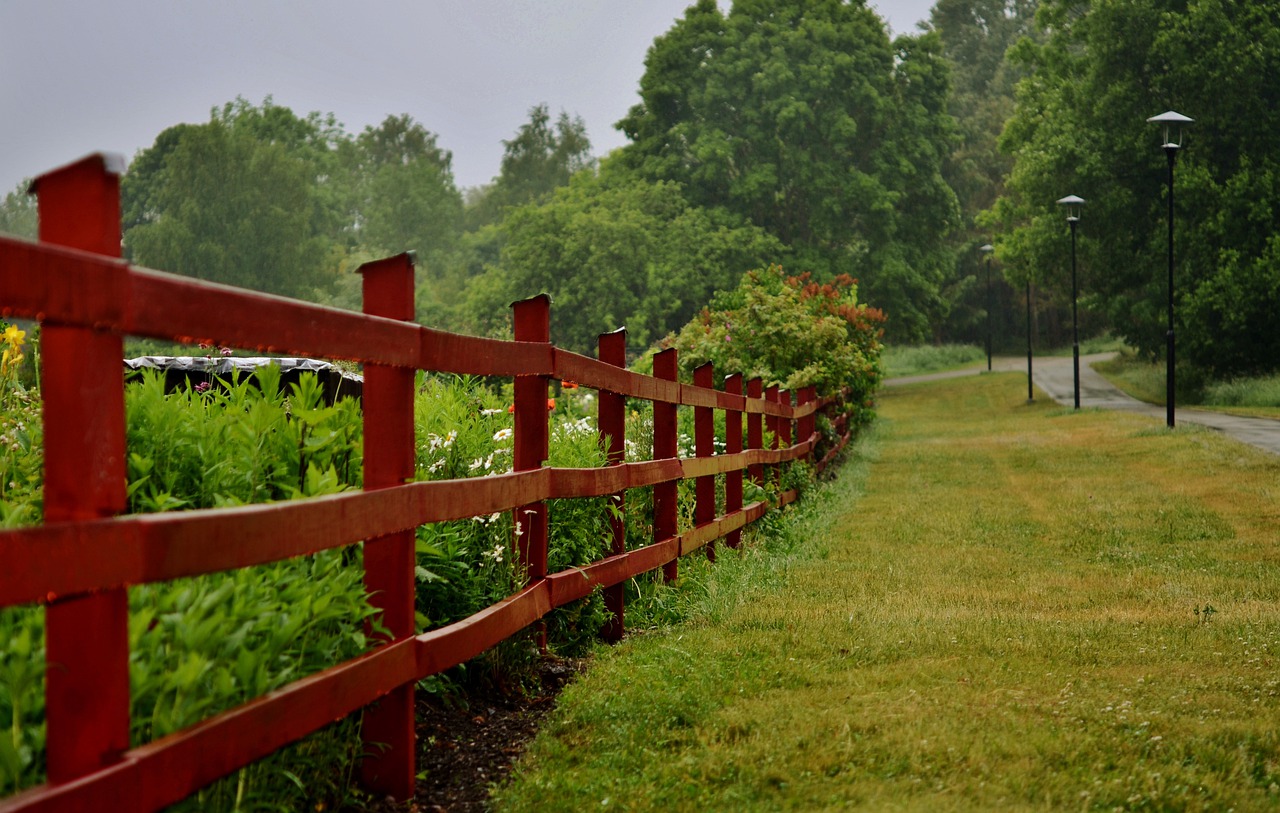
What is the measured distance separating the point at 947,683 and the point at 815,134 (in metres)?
42.2

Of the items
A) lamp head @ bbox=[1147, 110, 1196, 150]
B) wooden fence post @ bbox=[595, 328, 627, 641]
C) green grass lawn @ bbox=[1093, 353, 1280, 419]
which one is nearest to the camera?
wooden fence post @ bbox=[595, 328, 627, 641]

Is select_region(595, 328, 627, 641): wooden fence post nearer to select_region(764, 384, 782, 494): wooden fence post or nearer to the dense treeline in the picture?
select_region(764, 384, 782, 494): wooden fence post

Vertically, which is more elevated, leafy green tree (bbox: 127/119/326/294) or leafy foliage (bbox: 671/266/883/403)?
leafy green tree (bbox: 127/119/326/294)

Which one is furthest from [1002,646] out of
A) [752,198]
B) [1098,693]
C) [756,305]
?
[752,198]

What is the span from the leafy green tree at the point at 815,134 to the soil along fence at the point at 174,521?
129 feet

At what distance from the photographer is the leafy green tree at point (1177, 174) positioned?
102ft

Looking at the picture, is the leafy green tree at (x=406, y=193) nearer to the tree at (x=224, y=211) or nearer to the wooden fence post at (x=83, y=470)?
the tree at (x=224, y=211)

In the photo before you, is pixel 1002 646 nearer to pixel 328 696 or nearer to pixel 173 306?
pixel 328 696

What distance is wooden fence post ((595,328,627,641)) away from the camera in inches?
219

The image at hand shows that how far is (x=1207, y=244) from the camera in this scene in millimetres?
31609

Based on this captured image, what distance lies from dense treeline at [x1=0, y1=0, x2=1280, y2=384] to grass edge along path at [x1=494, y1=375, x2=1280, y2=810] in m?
25.4

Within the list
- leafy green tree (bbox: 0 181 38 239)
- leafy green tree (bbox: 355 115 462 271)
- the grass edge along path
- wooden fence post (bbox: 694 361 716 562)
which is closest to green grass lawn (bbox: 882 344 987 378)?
leafy green tree (bbox: 355 115 462 271)

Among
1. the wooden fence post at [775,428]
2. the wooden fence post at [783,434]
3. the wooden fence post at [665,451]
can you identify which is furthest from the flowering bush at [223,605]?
the wooden fence post at [783,434]

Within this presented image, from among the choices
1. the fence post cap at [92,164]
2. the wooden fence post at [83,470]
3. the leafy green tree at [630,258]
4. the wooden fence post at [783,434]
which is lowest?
the wooden fence post at [783,434]
